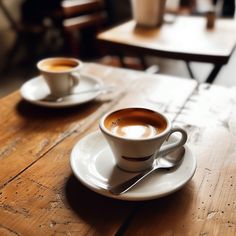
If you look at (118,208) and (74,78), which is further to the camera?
(74,78)

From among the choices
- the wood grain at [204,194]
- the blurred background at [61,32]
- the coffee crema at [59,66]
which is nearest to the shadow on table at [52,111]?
the coffee crema at [59,66]

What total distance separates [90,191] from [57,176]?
3.3 inches

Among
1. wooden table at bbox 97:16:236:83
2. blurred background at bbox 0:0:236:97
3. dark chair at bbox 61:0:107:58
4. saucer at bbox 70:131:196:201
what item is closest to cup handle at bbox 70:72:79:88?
saucer at bbox 70:131:196:201

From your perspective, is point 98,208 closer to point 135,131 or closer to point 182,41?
point 135,131

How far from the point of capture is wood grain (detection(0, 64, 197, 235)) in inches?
19.9

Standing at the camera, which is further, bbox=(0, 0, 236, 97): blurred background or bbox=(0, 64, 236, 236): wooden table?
bbox=(0, 0, 236, 97): blurred background

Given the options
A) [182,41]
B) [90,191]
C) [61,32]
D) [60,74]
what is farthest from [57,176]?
[61,32]

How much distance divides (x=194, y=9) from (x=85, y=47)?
1.21 m

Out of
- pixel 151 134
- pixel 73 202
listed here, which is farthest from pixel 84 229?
pixel 151 134

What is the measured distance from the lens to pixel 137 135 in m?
0.57

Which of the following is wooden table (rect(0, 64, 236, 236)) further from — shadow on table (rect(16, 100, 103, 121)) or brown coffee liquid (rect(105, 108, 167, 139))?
brown coffee liquid (rect(105, 108, 167, 139))

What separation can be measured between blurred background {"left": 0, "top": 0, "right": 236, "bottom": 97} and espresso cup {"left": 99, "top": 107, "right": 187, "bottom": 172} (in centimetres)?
188

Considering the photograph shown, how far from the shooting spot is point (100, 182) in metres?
0.55

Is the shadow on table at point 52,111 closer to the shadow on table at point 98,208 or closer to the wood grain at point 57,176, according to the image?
the wood grain at point 57,176
